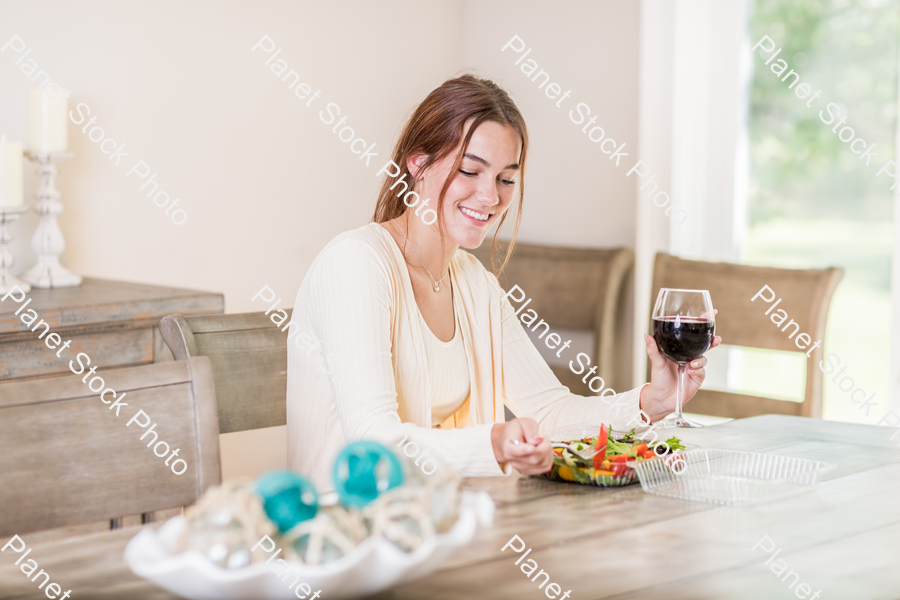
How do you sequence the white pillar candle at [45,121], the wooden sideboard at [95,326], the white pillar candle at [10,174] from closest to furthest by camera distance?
the wooden sideboard at [95,326] → the white pillar candle at [10,174] → the white pillar candle at [45,121]

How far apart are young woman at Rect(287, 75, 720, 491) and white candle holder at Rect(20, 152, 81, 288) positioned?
107 centimetres

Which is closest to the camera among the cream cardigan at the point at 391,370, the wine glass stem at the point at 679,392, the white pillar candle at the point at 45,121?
the cream cardigan at the point at 391,370

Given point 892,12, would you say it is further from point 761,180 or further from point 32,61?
point 32,61

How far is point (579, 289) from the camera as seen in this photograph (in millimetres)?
2947

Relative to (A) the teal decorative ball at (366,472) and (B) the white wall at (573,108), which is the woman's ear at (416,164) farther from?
(B) the white wall at (573,108)

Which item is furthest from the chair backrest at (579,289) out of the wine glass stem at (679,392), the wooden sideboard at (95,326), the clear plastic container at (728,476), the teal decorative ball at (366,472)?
the teal decorative ball at (366,472)

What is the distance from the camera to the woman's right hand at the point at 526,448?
1.05 meters

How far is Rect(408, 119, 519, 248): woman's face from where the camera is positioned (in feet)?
4.99

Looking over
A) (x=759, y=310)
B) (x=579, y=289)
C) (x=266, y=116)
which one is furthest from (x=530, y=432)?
(x=266, y=116)

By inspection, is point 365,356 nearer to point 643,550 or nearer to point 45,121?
point 643,550

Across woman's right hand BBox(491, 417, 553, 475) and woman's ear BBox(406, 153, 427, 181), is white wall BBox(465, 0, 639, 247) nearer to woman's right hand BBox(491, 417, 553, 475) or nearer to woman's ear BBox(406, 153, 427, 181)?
woman's ear BBox(406, 153, 427, 181)

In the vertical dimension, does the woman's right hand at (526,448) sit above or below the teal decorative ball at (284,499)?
below

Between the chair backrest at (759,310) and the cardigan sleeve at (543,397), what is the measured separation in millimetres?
956

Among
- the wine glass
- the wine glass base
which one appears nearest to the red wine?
the wine glass
